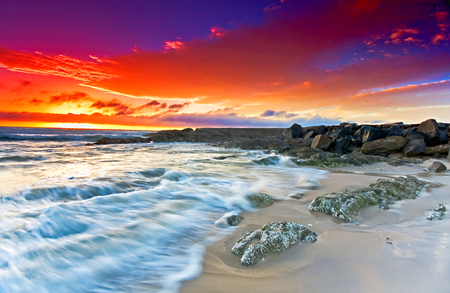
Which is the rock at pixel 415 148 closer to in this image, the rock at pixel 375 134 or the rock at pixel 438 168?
the rock at pixel 375 134

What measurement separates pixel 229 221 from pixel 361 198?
1.95m

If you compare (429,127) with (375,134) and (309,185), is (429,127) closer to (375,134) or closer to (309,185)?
(375,134)

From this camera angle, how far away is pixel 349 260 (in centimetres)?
202

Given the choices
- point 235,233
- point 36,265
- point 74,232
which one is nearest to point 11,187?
point 74,232

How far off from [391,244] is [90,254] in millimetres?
3014

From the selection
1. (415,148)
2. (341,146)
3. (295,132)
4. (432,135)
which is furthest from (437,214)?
(295,132)

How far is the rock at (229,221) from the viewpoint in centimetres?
307

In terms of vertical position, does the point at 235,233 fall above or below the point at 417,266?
below

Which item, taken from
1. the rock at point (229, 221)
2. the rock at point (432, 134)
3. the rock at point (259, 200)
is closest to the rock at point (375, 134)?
the rock at point (432, 134)

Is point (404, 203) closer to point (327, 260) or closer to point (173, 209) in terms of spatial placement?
point (327, 260)

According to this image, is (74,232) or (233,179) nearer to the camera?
(74,232)

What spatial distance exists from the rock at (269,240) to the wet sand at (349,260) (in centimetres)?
6

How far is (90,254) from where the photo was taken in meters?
2.41

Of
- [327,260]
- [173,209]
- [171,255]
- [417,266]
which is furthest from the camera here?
[173,209]
